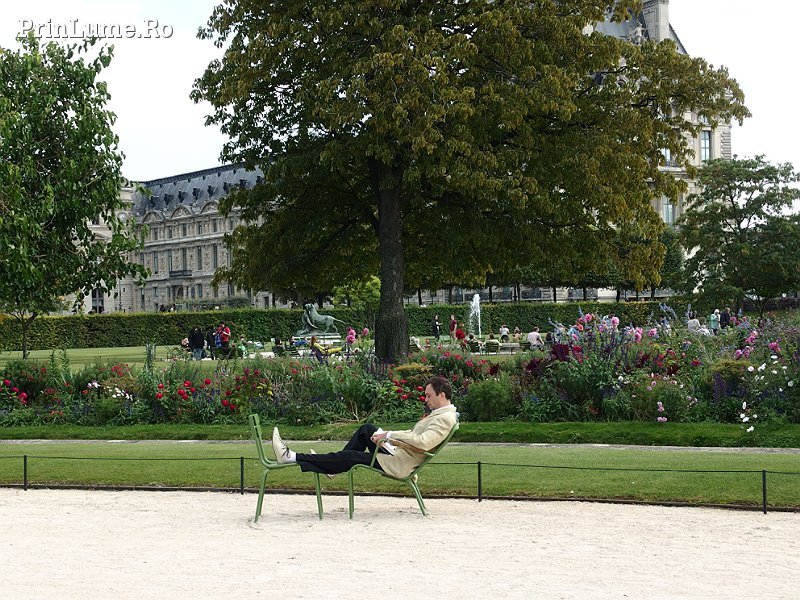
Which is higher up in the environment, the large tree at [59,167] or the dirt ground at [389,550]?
the large tree at [59,167]

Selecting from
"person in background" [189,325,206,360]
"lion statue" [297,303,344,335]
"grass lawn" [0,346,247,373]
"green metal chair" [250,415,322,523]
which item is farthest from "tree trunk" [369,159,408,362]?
"lion statue" [297,303,344,335]

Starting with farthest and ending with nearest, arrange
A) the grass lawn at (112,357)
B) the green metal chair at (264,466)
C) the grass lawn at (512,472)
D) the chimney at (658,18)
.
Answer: the chimney at (658,18)
the grass lawn at (112,357)
the grass lawn at (512,472)
the green metal chair at (264,466)

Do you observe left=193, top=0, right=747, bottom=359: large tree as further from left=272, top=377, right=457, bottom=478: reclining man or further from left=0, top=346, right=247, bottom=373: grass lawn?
left=272, top=377, right=457, bottom=478: reclining man

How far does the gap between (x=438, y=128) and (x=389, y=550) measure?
15.6 meters

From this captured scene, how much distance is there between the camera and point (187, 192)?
129 meters

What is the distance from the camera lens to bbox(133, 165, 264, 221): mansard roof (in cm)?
12312

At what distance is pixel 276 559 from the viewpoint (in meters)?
8.04

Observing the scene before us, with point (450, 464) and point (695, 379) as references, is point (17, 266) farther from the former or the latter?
point (695, 379)

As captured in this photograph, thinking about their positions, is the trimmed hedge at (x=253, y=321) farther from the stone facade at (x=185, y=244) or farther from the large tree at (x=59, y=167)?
the stone facade at (x=185, y=244)

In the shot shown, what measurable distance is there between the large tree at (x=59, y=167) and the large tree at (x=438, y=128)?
4.42 m

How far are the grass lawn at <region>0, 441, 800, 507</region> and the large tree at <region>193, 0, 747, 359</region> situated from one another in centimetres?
884

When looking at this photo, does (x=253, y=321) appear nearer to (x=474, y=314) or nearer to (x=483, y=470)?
(x=474, y=314)

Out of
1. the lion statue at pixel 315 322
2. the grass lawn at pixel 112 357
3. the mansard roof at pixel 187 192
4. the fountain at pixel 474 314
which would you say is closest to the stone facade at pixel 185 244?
Answer: the mansard roof at pixel 187 192

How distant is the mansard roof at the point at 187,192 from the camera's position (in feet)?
404
